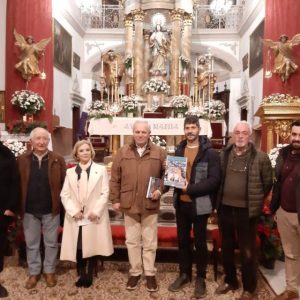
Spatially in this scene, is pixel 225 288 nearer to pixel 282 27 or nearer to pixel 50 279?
pixel 50 279

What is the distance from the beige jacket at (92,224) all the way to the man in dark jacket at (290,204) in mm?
1590

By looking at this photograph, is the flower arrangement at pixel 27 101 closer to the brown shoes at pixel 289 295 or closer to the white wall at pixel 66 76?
the white wall at pixel 66 76

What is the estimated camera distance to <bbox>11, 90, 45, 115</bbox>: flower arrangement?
33.0 feet

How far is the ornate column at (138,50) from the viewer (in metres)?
14.7

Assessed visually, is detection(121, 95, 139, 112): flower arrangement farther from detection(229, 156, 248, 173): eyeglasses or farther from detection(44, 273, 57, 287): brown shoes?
detection(229, 156, 248, 173): eyeglasses

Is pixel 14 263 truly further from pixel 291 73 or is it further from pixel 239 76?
pixel 239 76

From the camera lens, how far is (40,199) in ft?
12.2

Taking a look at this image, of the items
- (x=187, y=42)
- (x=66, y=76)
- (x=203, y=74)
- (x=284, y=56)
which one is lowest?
(x=284, y=56)

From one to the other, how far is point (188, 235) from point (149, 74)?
38.9 feet

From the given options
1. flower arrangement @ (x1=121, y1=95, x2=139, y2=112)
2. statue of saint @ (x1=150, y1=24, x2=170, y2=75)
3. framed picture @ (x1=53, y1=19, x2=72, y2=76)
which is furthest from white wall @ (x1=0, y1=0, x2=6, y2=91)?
statue of saint @ (x1=150, y1=24, x2=170, y2=75)

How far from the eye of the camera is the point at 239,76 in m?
16.5

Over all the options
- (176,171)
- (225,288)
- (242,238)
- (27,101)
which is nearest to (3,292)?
(176,171)

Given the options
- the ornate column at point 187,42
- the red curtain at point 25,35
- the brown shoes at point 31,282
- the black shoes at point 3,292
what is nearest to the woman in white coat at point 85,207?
the brown shoes at point 31,282

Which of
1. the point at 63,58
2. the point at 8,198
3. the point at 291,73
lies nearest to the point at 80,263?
the point at 8,198
